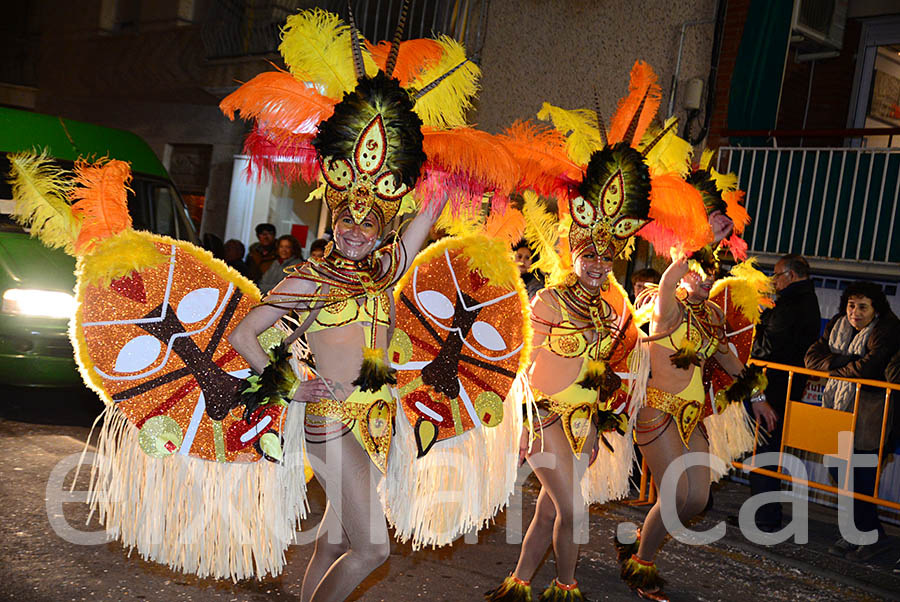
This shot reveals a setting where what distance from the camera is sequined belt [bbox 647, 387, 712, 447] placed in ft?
15.5

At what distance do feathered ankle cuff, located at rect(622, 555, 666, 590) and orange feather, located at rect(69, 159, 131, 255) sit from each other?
10.3 ft

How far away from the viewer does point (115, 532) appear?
3.52 m

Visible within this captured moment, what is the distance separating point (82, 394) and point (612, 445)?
17.8 ft

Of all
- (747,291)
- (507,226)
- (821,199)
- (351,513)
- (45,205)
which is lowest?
(351,513)

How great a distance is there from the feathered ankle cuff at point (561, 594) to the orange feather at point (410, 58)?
2421mm

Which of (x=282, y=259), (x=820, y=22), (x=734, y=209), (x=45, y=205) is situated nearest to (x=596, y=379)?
(x=734, y=209)

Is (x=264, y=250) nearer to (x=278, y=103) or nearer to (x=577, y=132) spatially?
(x=577, y=132)

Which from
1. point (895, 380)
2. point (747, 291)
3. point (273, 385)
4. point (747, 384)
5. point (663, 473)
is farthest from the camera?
point (895, 380)

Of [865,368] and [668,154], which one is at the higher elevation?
[668,154]

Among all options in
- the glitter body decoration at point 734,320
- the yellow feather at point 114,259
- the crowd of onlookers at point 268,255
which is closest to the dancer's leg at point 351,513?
the yellow feather at point 114,259

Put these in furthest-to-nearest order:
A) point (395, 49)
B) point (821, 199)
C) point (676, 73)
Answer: point (676, 73), point (821, 199), point (395, 49)

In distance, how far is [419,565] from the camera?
497 centimetres

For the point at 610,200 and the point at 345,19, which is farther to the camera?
the point at 345,19

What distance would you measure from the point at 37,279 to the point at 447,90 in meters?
4.54
